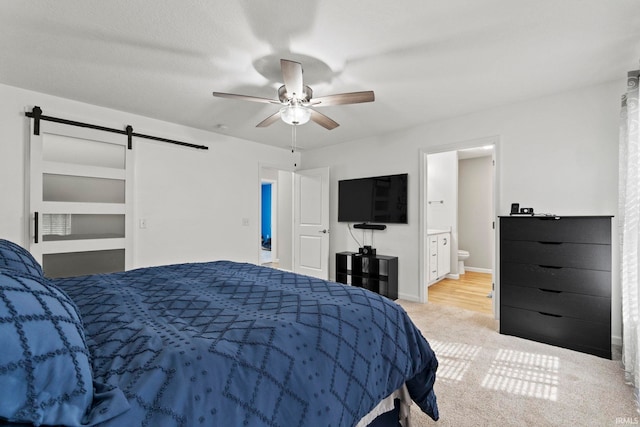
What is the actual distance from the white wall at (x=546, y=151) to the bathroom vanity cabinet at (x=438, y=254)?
862 mm

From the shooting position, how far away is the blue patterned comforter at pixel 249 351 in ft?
2.84

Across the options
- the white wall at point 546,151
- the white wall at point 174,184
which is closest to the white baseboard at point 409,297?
the white wall at point 546,151

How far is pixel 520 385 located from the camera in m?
2.18

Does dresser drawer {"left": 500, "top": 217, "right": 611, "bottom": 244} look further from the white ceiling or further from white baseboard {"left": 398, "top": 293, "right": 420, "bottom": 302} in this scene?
white baseboard {"left": 398, "top": 293, "right": 420, "bottom": 302}

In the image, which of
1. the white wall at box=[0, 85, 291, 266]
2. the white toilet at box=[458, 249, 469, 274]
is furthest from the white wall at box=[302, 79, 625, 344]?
the white wall at box=[0, 85, 291, 266]

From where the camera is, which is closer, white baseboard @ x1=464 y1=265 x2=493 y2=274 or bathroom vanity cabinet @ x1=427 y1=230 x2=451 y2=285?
bathroom vanity cabinet @ x1=427 y1=230 x2=451 y2=285

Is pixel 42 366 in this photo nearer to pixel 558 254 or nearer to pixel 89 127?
pixel 558 254

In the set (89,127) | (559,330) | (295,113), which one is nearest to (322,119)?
(295,113)

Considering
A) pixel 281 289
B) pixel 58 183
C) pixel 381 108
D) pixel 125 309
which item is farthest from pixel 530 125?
pixel 58 183

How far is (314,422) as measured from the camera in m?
1.04

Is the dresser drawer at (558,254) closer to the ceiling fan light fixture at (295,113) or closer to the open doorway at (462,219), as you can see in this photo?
the open doorway at (462,219)

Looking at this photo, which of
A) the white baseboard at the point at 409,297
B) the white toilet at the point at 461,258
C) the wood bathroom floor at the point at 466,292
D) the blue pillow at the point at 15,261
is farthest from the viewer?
the white toilet at the point at 461,258

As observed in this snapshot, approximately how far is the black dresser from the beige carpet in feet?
0.48

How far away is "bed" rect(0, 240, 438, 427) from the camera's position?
2.25 ft
